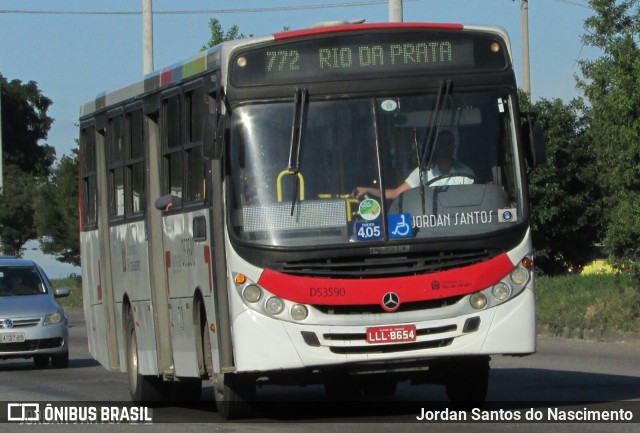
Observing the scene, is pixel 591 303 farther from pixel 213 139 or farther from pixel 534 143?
pixel 213 139

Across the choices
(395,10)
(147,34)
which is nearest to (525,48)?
(147,34)

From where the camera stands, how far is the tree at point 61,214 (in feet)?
198

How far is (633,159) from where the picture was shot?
23344mm

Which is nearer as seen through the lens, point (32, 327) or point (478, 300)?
point (478, 300)

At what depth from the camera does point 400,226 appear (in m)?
11.9

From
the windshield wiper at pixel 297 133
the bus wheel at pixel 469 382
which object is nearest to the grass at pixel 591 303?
the bus wheel at pixel 469 382

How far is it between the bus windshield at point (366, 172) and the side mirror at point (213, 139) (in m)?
0.11

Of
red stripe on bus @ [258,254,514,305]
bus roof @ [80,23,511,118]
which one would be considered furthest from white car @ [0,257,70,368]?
red stripe on bus @ [258,254,514,305]

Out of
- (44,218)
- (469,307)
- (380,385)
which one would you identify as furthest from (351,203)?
(44,218)

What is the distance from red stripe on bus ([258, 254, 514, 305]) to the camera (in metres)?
11.7

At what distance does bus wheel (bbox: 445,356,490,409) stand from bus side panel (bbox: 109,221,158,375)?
3.01 meters

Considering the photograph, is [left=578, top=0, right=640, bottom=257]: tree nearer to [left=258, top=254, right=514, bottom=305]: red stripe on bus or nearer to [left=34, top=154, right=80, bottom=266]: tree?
[left=258, top=254, right=514, bottom=305]: red stripe on bus

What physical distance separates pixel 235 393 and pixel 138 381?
3205 millimetres

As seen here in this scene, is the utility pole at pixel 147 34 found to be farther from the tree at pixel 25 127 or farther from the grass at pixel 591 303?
the tree at pixel 25 127
